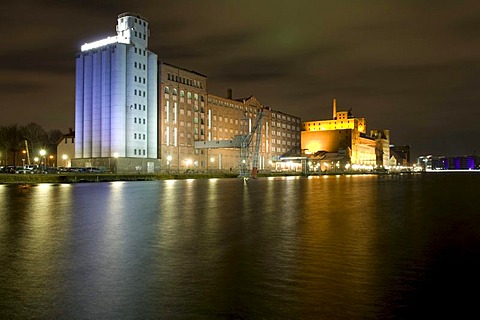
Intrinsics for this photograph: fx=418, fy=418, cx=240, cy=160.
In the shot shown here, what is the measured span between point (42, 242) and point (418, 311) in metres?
11.5

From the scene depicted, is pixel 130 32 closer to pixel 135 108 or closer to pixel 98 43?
pixel 98 43

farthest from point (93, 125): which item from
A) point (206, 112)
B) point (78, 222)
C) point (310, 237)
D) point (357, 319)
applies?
point (357, 319)

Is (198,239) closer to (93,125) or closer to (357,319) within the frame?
(357,319)

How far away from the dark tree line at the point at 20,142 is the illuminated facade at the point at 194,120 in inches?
1527

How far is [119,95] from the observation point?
4085 inches

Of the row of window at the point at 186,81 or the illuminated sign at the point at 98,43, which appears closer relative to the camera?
the illuminated sign at the point at 98,43

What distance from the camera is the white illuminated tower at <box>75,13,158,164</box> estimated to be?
104 metres

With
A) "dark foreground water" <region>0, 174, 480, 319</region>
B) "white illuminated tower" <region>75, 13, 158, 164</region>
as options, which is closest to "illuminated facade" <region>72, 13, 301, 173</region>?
"white illuminated tower" <region>75, 13, 158, 164</region>

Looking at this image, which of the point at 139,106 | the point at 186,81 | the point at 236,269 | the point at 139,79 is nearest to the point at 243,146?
the point at 139,106

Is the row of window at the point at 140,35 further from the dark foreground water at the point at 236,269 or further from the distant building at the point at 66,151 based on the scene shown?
the dark foreground water at the point at 236,269

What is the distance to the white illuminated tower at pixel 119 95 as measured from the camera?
4097 inches

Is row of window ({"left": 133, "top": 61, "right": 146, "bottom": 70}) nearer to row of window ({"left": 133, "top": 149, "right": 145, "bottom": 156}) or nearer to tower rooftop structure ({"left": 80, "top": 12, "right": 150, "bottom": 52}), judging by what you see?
tower rooftop structure ({"left": 80, "top": 12, "right": 150, "bottom": 52})

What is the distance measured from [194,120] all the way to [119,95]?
107 ft

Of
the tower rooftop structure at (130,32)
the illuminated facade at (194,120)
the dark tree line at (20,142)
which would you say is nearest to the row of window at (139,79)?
the tower rooftop structure at (130,32)
